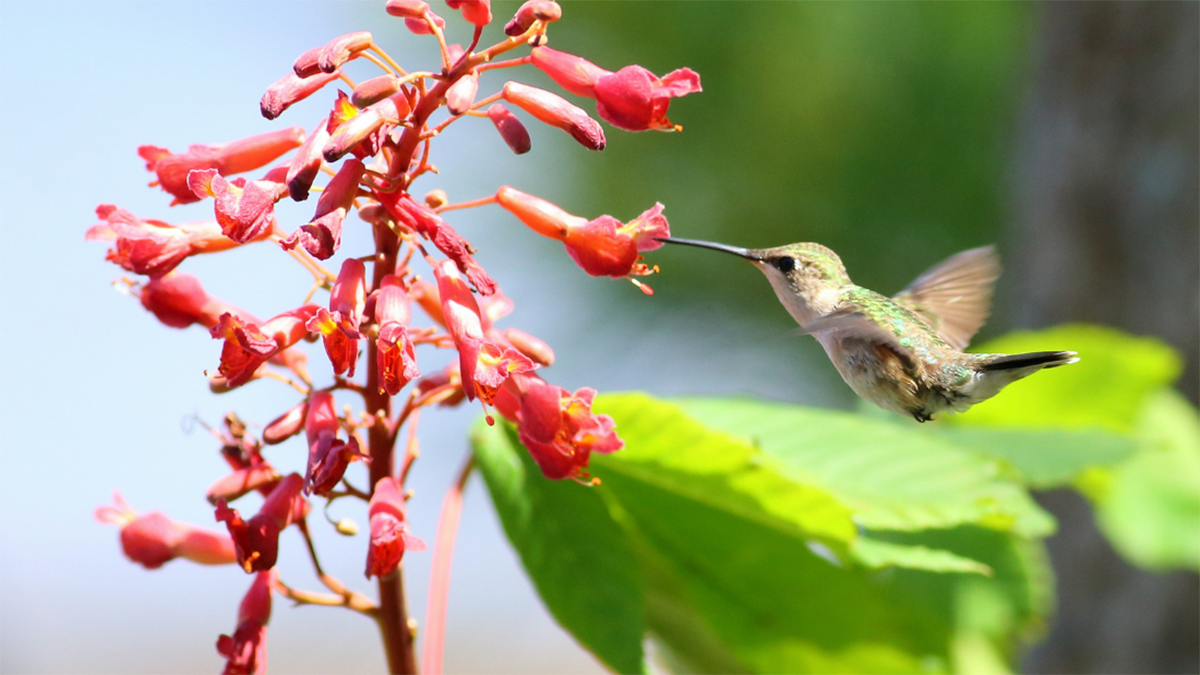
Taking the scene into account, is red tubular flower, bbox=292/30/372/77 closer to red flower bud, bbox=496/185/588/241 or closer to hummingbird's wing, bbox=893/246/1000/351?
red flower bud, bbox=496/185/588/241

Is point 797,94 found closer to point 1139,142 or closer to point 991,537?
point 1139,142

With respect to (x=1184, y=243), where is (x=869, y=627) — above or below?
below


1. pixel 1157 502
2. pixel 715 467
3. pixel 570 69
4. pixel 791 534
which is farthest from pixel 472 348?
pixel 1157 502

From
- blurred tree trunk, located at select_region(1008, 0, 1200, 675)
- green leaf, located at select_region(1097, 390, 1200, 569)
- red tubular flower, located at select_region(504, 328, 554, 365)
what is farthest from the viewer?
blurred tree trunk, located at select_region(1008, 0, 1200, 675)

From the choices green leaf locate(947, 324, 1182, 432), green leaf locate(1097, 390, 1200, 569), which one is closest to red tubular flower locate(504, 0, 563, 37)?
green leaf locate(947, 324, 1182, 432)

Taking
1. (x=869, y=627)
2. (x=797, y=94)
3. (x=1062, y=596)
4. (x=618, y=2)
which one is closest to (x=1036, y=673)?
(x=1062, y=596)

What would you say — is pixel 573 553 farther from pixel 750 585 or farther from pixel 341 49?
pixel 341 49

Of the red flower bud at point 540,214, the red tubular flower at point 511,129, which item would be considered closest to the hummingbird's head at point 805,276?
the red flower bud at point 540,214
